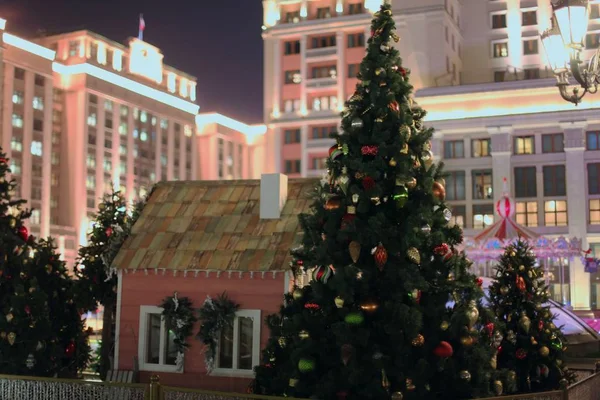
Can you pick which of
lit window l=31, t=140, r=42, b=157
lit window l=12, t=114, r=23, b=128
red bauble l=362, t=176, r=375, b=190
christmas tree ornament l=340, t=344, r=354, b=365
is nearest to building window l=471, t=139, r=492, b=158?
lit window l=31, t=140, r=42, b=157

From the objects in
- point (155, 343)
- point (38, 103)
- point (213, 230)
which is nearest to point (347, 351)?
point (213, 230)

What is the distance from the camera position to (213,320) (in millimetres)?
16078

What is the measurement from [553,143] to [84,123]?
54360 millimetres

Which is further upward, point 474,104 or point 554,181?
point 474,104

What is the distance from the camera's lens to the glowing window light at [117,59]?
334 feet

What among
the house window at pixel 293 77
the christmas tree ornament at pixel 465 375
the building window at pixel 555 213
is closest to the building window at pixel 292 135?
the house window at pixel 293 77

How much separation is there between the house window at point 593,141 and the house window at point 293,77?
Result: 1213 inches

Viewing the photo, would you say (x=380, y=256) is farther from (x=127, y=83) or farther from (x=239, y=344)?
(x=127, y=83)

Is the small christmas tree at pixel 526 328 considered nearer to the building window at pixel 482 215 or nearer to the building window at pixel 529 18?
the building window at pixel 482 215

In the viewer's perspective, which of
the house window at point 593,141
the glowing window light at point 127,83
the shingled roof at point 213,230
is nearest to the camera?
the shingled roof at point 213,230

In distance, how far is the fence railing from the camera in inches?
396

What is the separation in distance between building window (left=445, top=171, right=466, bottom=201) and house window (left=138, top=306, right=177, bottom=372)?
51354mm

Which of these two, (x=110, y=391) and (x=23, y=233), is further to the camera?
(x=23, y=233)

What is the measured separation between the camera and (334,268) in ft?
38.2
